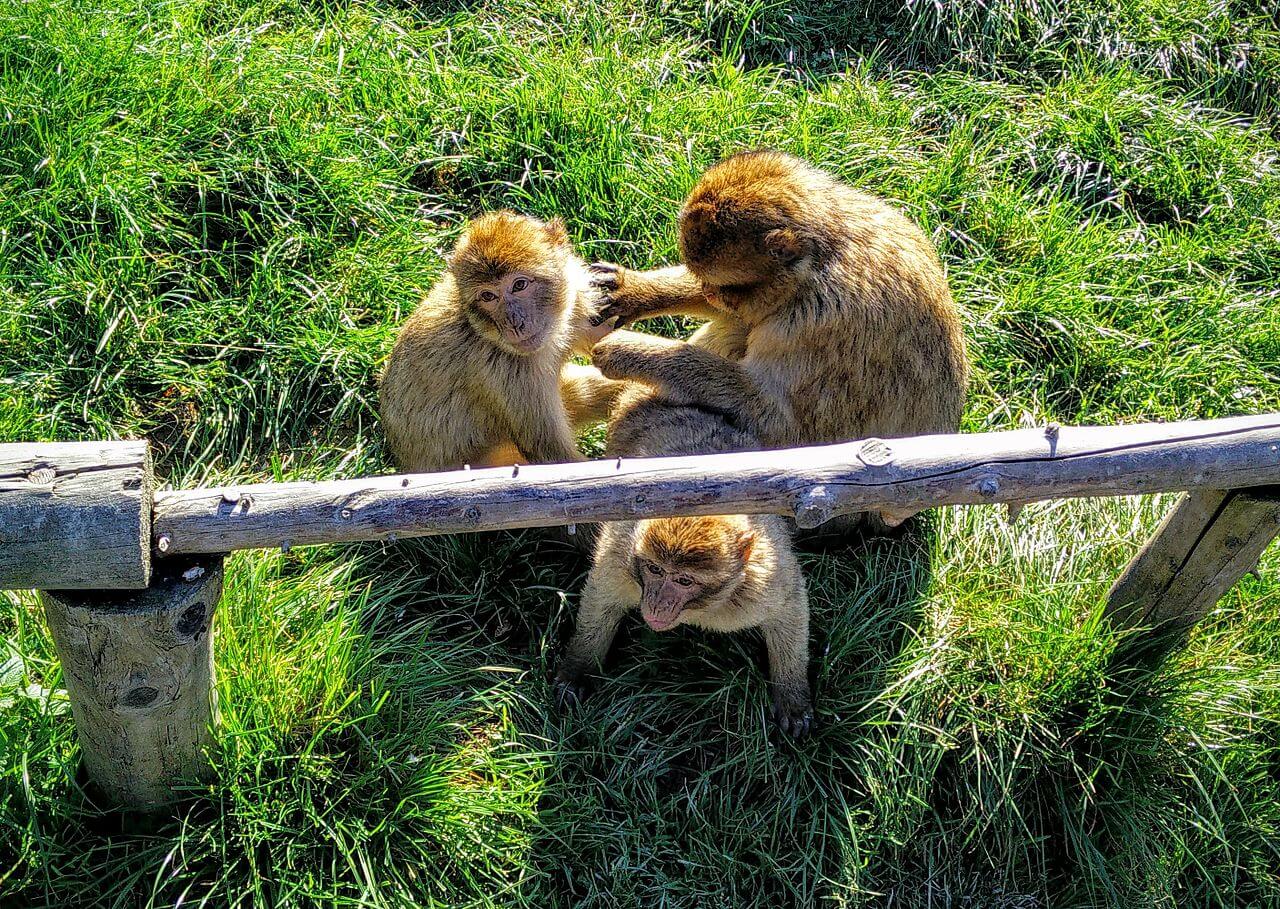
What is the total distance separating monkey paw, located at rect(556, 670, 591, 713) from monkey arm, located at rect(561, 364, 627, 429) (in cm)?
124

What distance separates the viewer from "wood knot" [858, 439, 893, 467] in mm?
3266

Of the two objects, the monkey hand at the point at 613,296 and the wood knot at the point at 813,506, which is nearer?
the wood knot at the point at 813,506

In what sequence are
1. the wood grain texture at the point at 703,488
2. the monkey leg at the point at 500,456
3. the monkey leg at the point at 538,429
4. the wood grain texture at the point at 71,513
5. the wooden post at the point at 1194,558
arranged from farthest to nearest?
the monkey leg at the point at 500,456, the monkey leg at the point at 538,429, the wooden post at the point at 1194,558, the wood grain texture at the point at 703,488, the wood grain texture at the point at 71,513

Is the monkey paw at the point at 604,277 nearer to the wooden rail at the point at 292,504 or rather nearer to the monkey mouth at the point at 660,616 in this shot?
the monkey mouth at the point at 660,616

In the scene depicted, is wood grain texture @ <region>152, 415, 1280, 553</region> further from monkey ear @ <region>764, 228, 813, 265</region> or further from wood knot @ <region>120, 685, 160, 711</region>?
monkey ear @ <region>764, 228, 813, 265</region>

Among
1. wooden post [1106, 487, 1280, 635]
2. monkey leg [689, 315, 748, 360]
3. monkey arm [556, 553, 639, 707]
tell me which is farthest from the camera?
monkey leg [689, 315, 748, 360]

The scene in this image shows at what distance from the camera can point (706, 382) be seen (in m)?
4.71

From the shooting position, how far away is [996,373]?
5402mm

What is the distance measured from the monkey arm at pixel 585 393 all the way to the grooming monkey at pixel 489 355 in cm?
34

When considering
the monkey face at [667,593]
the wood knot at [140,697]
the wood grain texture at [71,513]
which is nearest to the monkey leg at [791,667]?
the monkey face at [667,593]

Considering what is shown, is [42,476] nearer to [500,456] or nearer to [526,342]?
[526,342]

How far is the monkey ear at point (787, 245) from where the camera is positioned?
4445 mm

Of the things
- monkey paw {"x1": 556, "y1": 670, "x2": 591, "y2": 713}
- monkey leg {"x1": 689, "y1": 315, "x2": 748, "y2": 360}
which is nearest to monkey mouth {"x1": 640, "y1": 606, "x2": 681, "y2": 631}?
monkey paw {"x1": 556, "y1": 670, "x2": 591, "y2": 713}

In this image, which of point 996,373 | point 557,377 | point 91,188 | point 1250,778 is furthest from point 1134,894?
point 91,188
